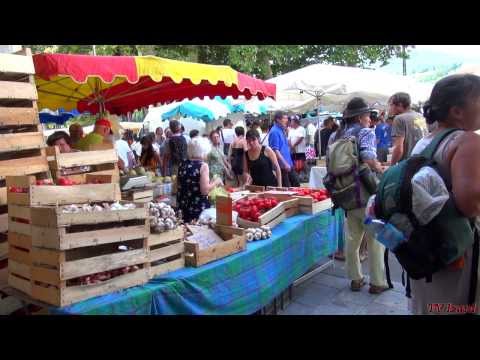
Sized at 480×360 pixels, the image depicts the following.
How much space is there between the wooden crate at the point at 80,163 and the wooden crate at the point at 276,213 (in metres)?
1.32

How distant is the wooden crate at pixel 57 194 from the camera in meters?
2.66

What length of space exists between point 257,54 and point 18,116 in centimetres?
1552

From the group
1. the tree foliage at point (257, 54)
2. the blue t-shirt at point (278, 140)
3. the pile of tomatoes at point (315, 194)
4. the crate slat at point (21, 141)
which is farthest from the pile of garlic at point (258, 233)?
the tree foliage at point (257, 54)

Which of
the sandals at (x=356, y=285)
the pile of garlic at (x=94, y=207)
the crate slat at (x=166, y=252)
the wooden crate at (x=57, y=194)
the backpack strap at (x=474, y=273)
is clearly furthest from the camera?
the sandals at (x=356, y=285)

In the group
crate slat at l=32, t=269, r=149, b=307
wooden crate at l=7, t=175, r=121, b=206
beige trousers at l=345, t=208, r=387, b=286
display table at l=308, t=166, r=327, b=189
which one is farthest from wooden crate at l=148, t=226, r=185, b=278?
display table at l=308, t=166, r=327, b=189

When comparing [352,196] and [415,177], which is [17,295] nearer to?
[415,177]

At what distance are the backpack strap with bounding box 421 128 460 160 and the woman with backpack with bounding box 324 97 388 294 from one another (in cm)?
207

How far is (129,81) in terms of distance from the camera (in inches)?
161

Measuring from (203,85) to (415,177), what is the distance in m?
4.67

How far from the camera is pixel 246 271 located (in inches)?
135

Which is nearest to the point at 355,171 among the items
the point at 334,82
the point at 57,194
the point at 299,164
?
Answer: the point at 57,194

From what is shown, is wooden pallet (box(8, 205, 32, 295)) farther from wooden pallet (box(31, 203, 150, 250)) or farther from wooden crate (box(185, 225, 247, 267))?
wooden crate (box(185, 225, 247, 267))

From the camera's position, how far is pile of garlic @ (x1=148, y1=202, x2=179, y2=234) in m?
2.89

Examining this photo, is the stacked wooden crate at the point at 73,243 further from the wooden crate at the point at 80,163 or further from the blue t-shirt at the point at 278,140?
the blue t-shirt at the point at 278,140
